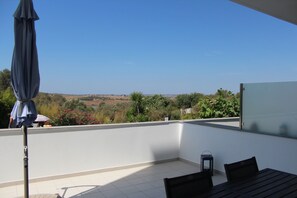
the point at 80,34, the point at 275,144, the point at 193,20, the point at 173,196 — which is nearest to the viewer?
the point at 173,196

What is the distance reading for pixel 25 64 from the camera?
2699 millimetres

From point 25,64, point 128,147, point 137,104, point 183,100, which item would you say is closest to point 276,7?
point 25,64

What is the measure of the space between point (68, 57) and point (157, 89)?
17.1 feet

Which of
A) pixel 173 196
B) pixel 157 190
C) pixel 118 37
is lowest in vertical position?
pixel 157 190

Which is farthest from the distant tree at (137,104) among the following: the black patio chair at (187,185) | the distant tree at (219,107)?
the black patio chair at (187,185)

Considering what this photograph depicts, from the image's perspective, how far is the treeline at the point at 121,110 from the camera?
6.20 meters

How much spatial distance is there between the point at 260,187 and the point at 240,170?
0.24 metres

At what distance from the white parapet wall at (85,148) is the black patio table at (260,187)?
3.14 meters

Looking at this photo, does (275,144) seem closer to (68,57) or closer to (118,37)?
(118,37)

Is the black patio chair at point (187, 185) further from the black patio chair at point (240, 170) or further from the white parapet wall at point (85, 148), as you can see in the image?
the white parapet wall at point (85, 148)

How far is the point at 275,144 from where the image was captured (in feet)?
12.2

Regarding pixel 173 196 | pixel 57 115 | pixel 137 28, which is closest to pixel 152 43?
pixel 137 28

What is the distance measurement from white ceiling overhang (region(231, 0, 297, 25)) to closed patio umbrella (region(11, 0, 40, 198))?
2.41 metres

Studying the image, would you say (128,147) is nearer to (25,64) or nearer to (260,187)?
(25,64)
